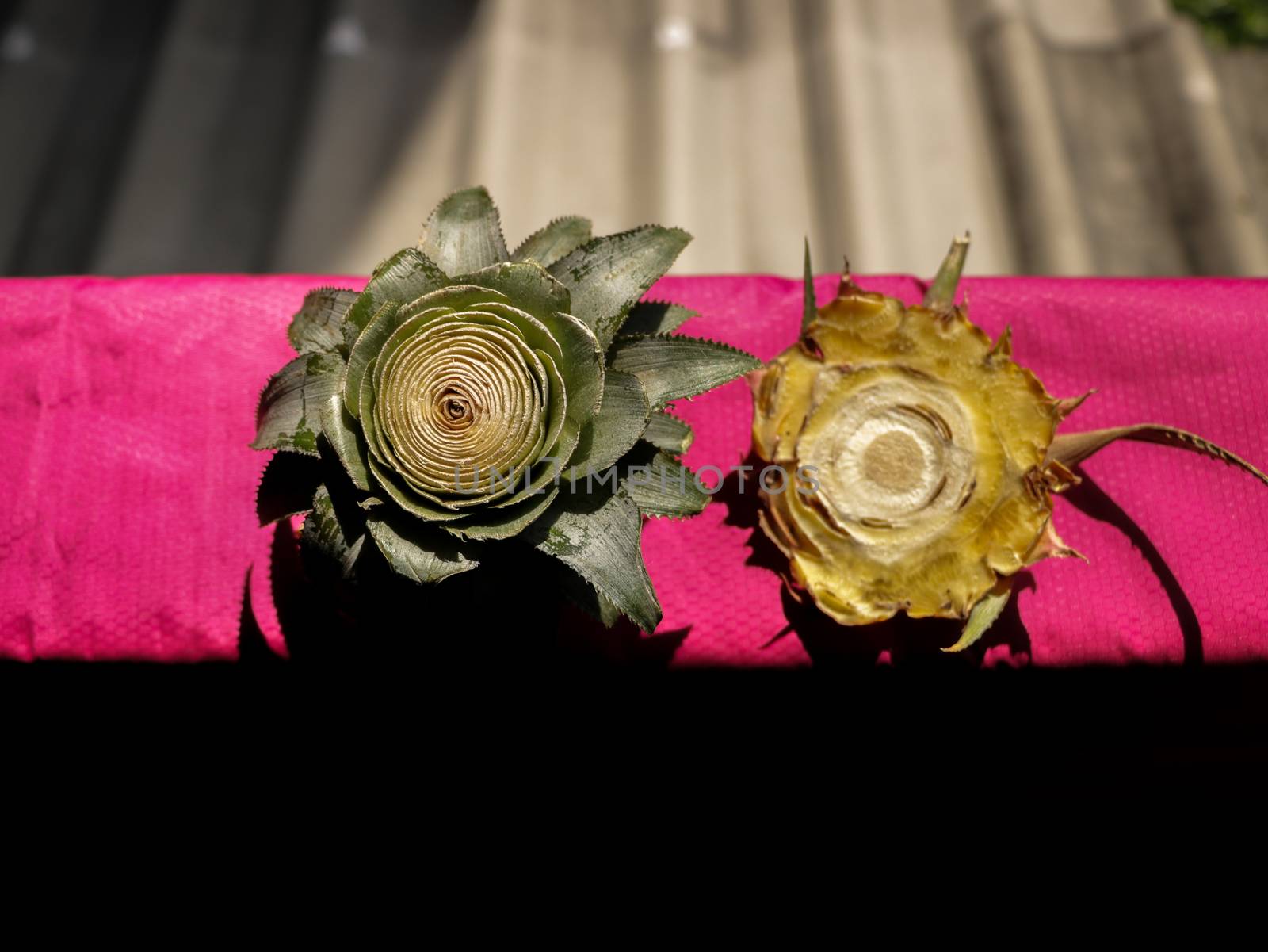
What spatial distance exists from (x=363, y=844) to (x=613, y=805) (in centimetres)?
33

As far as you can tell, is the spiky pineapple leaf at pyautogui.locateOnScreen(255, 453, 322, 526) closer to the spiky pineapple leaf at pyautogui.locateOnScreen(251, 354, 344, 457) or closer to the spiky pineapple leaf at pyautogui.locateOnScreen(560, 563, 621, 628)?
the spiky pineapple leaf at pyautogui.locateOnScreen(251, 354, 344, 457)

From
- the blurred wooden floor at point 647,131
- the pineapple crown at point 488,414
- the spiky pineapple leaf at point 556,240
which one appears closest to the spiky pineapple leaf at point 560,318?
the pineapple crown at point 488,414

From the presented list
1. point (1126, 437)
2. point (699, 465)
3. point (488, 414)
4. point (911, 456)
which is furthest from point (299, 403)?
point (1126, 437)

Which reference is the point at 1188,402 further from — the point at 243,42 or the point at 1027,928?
the point at 243,42

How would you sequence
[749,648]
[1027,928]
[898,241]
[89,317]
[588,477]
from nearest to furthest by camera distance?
[588,477], [749,648], [89,317], [1027,928], [898,241]

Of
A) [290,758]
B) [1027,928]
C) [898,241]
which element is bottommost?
[1027,928]

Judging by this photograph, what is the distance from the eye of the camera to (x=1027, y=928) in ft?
3.97

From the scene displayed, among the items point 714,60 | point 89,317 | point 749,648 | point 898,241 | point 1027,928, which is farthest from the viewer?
point 714,60

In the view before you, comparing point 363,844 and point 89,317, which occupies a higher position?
point 89,317

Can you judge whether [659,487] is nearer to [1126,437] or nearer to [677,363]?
[677,363]

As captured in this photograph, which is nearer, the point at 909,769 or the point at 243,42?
the point at 909,769

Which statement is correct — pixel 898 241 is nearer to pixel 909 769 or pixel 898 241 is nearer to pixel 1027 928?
pixel 909 769

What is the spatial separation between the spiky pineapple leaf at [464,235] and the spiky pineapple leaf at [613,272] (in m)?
0.06

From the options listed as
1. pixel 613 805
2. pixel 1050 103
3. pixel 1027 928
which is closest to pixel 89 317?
pixel 613 805
